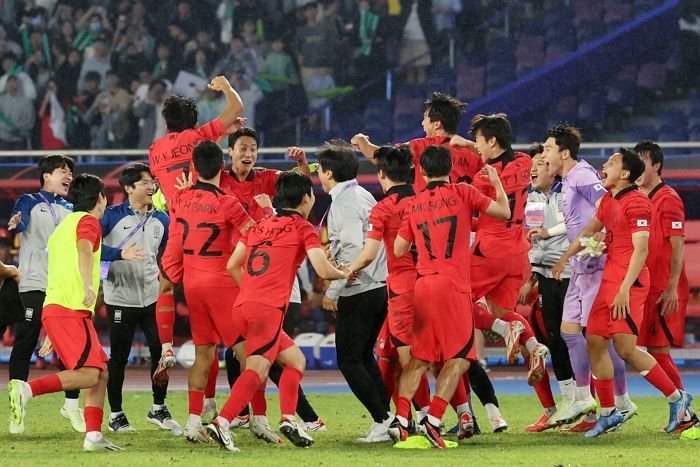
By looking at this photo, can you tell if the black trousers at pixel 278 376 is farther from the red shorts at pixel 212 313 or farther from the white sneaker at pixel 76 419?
the white sneaker at pixel 76 419

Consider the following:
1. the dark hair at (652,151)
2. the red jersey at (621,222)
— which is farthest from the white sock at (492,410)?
the dark hair at (652,151)

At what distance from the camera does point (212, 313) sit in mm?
7793

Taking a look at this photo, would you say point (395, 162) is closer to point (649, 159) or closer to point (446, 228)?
point (446, 228)

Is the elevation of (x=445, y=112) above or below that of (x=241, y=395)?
above

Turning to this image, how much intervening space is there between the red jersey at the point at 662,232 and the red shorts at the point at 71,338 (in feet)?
14.2

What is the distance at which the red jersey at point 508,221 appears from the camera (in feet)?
28.0

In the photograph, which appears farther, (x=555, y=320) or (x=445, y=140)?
(x=555, y=320)

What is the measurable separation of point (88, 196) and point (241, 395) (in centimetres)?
175

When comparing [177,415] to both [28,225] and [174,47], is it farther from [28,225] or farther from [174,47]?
[174,47]

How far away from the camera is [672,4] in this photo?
61.3 ft

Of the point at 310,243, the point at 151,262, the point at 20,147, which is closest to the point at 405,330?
the point at 310,243

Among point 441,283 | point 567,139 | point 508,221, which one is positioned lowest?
point 441,283

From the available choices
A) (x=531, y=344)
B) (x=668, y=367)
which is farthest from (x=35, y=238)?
(x=668, y=367)

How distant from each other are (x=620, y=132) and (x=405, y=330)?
11422mm
